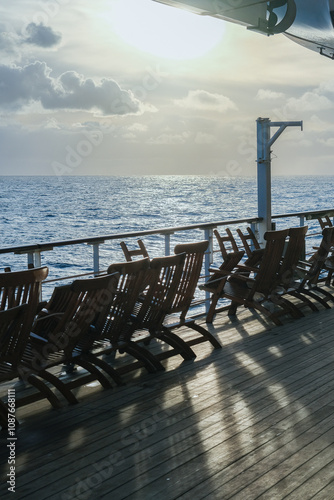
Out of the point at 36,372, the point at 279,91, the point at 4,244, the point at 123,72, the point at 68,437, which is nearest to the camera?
the point at 68,437

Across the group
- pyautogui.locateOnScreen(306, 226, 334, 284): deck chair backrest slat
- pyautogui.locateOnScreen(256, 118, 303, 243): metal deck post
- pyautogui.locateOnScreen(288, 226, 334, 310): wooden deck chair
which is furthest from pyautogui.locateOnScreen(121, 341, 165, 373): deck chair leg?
pyautogui.locateOnScreen(256, 118, 303, 243): metal deck post

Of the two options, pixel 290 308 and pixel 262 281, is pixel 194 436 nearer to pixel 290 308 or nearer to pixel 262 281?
pixel 262 281

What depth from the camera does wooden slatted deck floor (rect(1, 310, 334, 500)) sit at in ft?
9.45

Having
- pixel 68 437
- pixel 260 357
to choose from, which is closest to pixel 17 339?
pixel 68 437

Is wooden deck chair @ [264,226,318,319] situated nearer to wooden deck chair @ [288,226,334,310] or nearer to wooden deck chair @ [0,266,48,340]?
wooden deck chair @ [288,226,334,310]

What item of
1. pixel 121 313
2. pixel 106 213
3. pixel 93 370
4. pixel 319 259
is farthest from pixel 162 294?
pixel 106 213

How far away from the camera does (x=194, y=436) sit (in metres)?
3.48

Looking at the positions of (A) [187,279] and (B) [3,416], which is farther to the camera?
(A) [187,279]

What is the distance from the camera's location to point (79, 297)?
398 cm

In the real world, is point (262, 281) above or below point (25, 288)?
below

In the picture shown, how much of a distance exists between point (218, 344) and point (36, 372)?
1965 mm

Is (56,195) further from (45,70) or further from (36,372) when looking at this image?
(36,372)

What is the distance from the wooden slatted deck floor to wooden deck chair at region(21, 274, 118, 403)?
0.22 m

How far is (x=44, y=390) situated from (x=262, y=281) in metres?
2.98
